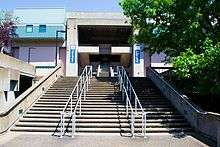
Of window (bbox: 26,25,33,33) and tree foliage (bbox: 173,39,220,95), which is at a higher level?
window (bbox: 26,25,33,33)

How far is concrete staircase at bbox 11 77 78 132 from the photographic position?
1573cm

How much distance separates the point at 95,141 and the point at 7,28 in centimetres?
2837

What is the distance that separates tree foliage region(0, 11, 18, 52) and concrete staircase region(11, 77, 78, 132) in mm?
18320

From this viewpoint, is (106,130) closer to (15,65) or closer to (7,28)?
(15,65)

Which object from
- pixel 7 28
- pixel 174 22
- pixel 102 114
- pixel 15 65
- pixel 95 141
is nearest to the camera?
pixel 95 141

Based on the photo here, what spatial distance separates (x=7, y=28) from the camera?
39.3 meters

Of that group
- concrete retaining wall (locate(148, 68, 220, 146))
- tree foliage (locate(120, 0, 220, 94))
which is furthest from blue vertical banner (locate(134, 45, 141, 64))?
concrete retaining wall (locate(148, 68, 220, 146))

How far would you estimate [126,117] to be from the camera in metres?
16.7

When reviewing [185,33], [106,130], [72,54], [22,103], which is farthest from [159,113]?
[72,54]

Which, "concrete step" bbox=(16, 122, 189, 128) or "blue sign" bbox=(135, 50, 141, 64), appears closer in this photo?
"concrete step" bbox=(16, 122, 189, 128)

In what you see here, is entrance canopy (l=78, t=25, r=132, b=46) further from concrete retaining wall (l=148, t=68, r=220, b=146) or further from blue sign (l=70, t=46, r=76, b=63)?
concrete retaining wall (l=148, t=68, r=220, b=146)

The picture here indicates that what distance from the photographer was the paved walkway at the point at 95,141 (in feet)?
41.7

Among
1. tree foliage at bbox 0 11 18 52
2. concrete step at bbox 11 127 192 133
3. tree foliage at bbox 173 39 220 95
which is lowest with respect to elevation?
concrete step at bbox 11 127 192 133

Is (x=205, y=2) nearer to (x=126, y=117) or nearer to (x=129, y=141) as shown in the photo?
(x=126, y=117)
